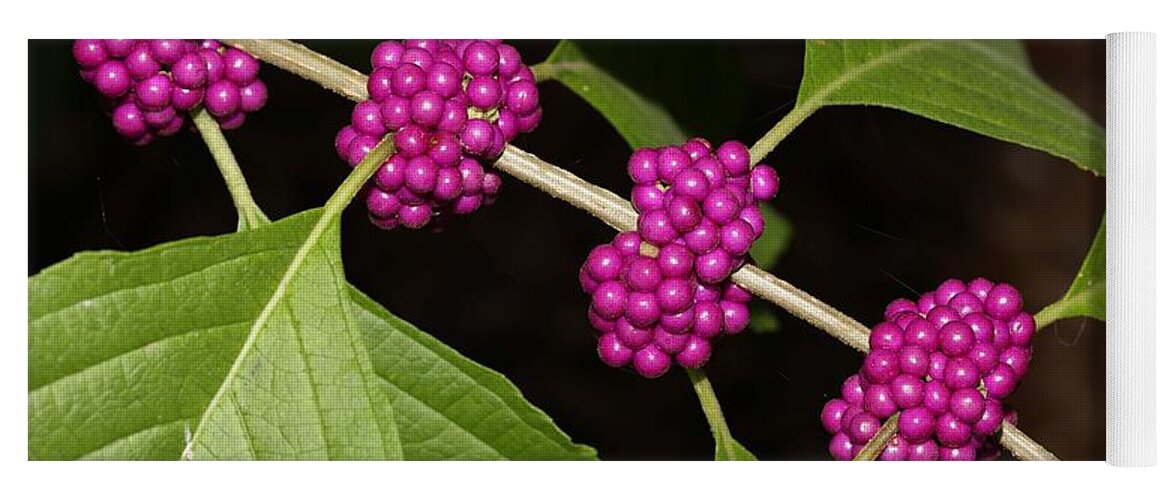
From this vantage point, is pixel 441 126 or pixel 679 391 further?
pixel 679 391

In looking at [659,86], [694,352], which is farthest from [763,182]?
[659,86]

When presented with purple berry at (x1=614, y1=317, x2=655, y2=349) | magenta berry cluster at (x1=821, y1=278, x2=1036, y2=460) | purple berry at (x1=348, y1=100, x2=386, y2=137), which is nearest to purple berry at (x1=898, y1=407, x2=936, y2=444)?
magenta berry cluster at (x1=821, y1=278, x2=1036, y2=460)

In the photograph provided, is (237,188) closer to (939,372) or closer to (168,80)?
(168,80)

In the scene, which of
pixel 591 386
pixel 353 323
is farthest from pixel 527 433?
pixel 591 386

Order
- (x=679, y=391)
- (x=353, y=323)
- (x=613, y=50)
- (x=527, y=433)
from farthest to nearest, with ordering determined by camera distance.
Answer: (x=679, y=391) → (x=613, y=50) → (x=527, y=433) → (x=353, y=323)

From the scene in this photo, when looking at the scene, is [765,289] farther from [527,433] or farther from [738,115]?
[738,115]

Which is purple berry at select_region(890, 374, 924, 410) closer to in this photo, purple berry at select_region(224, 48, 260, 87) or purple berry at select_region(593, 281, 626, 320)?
purple berry at select_region(593, 281, 626, 320)

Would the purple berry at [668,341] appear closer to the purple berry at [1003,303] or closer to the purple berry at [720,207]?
the purple berry at [720,207]

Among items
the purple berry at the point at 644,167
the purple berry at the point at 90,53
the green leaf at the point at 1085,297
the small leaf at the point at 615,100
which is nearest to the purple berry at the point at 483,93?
the purple berry at the point at 644,167
